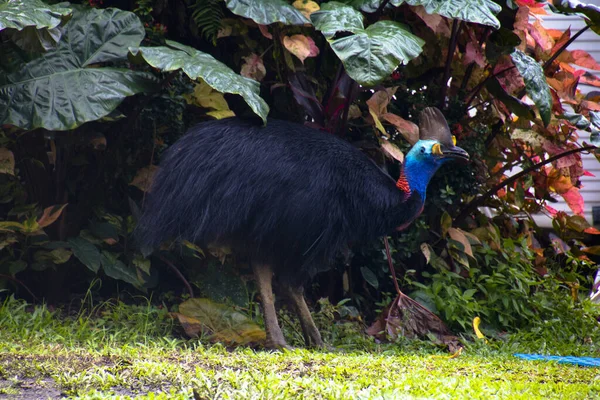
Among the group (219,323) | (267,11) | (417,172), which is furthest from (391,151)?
(219,323)

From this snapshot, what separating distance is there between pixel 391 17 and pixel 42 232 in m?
2.64

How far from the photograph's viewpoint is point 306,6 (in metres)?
4.55

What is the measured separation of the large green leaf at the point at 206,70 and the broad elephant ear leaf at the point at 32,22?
412 millimetres

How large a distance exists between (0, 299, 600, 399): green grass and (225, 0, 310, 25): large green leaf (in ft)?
6.00

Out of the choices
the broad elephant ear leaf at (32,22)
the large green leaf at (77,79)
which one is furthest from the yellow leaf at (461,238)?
the broad elephant ear leaf at (32,22)

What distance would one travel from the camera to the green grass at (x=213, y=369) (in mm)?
2740

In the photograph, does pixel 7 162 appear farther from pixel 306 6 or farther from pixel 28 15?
pixel 306 6

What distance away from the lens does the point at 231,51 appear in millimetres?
5207

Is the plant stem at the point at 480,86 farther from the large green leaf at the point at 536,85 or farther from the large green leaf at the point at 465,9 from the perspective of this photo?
the large green leaf at the point at 465,9

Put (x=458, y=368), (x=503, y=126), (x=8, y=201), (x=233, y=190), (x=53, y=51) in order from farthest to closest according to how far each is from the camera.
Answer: (x=503, y=126) < (x=8, y=201) < (x=53, y=51) < (x=233, y=190) < (x=458, y=368)

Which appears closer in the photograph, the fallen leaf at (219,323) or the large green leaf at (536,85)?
the fallen leaf at (219,323)

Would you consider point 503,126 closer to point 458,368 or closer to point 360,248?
point 360,248

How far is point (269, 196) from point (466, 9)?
5.01 feet

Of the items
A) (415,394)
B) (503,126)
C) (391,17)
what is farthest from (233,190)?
(503,126)
